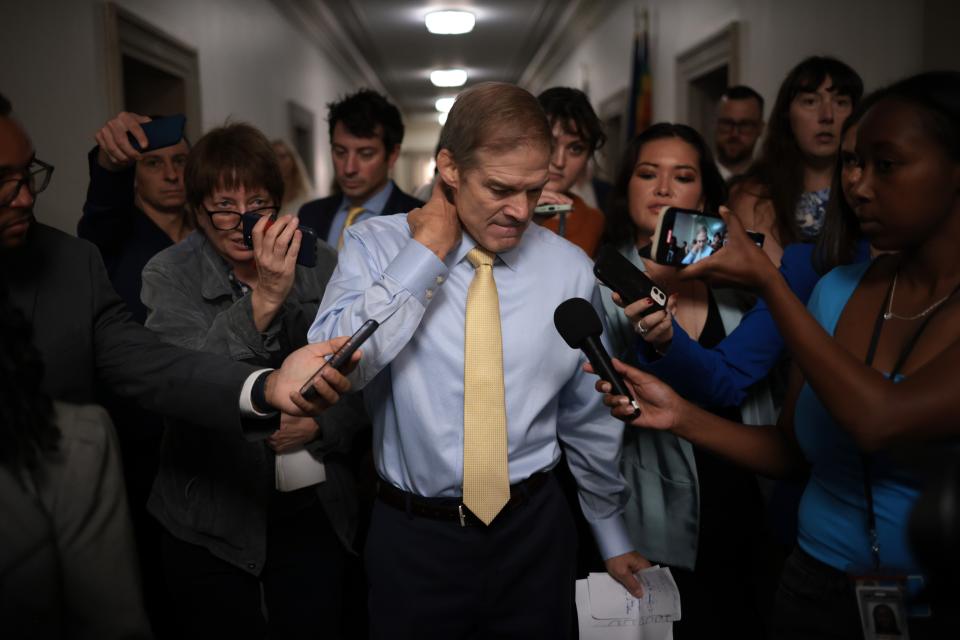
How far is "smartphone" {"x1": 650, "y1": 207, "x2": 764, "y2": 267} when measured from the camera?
54.9 inches

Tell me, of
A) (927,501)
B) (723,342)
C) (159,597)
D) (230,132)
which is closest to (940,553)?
(927,501)

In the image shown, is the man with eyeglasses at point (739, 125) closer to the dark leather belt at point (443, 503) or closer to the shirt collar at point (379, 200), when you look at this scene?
the shirt collar at point (379, 200)

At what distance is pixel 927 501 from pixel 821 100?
241 cm

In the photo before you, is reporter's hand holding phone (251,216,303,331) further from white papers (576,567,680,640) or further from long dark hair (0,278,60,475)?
white papers (576,567,680,640)

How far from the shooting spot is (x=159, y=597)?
2.38 metres

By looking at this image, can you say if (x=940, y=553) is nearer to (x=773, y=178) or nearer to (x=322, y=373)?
(x=322, y=373)

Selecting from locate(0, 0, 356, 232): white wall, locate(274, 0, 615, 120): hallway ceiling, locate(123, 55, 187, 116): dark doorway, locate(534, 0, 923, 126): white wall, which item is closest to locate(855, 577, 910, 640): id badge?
locate(0, 0, 356, 232): white wall

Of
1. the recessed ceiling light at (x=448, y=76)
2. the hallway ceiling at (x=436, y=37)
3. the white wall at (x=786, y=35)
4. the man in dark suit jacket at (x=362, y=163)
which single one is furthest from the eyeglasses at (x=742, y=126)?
the recessed ceiling light at (x=448, y=76)

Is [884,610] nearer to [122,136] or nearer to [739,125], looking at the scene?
[122,136]

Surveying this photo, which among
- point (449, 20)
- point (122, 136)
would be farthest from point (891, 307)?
point (449, 20)

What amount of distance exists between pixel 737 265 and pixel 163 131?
1.45 meters

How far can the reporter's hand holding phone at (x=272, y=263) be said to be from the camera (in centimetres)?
178

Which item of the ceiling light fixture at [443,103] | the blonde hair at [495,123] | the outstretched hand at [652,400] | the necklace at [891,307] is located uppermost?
the ceiling light fixture at [443,103]

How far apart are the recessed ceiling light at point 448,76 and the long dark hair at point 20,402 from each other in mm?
12043
